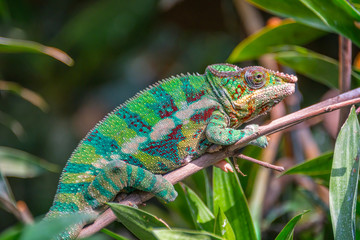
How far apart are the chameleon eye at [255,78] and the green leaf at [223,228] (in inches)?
18.9

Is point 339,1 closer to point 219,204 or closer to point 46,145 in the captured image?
point 219,204

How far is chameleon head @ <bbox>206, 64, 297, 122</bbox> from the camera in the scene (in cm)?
147

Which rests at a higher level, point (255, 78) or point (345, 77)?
point (255, 78)

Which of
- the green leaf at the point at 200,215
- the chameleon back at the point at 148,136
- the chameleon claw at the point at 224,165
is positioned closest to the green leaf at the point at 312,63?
the chameleon back at the point at 148,136

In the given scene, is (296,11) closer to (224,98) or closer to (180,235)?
(224,98)

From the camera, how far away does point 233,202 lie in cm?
136

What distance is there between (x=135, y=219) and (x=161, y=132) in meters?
0.44

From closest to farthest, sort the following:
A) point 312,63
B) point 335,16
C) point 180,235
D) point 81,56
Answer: point 180,235
point 335,16
point 312,63
point 81,56

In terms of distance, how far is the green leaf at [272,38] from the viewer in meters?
1.72

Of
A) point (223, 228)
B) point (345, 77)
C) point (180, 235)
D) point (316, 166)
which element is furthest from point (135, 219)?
point (345, 77)

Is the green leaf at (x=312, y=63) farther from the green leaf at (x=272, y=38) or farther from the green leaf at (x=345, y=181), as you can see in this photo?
the green leaf at (x=345, y=181)

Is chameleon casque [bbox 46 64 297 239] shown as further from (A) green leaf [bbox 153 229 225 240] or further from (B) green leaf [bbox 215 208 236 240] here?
(A) green leaf [bbox 153 229 225 240]

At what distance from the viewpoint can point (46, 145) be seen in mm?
3350

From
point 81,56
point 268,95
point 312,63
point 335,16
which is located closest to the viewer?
point 335,16
